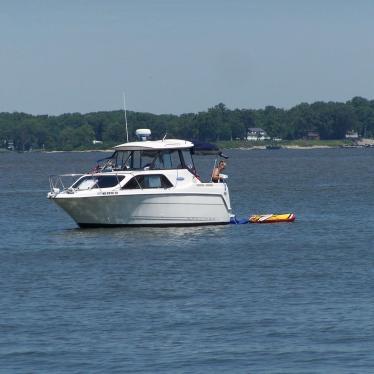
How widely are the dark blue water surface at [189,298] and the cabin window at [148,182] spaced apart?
1695 millimetres

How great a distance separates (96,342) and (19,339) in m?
1.81

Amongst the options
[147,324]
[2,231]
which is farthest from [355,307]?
A: [2,231]

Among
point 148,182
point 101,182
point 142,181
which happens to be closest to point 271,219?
point 148,182

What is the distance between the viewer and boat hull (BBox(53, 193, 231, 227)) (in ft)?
186

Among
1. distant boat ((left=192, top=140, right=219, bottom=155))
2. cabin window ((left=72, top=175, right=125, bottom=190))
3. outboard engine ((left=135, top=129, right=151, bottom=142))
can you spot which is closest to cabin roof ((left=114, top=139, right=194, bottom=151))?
distant boat ((left=192, top=140, right=219, bottom=155))

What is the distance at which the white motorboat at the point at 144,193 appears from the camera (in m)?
56.5

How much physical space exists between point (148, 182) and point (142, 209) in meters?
1.07

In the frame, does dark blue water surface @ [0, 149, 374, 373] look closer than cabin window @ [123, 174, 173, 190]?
Yes

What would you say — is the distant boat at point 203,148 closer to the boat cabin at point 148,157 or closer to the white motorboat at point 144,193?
the boat cabin at point 148,157

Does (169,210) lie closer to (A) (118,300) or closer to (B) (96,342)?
(A) (118,300)

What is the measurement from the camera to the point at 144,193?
56.5 m

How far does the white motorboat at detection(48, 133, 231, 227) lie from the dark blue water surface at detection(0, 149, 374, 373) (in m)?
0.74

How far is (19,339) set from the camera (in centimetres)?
3344

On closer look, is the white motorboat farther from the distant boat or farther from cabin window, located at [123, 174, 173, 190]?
the distant boat
